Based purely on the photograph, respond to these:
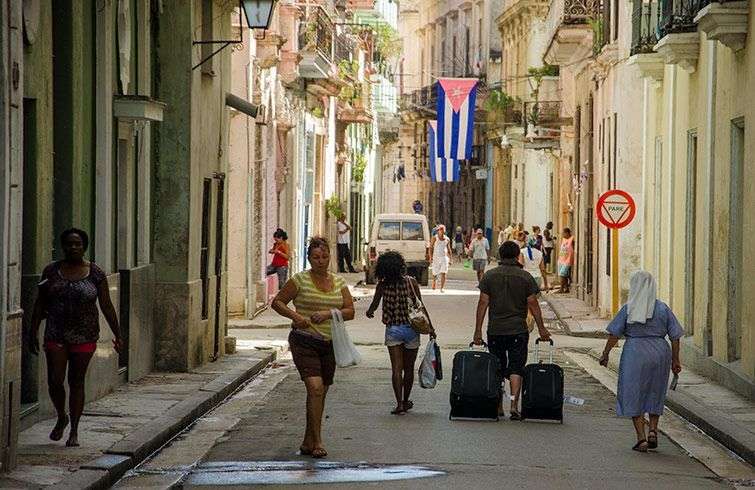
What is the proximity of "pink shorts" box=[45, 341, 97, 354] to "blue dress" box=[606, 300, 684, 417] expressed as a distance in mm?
4038

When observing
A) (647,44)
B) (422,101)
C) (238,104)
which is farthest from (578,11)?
(422,101)

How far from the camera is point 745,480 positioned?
13180 mm

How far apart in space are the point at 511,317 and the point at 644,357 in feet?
7.85

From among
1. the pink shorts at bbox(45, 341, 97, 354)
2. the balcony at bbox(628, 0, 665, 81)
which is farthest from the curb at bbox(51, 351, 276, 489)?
the balcony at bbox(628, 0, 665, 81)

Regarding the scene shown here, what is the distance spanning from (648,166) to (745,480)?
18.5 metres

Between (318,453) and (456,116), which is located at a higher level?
(456,116)

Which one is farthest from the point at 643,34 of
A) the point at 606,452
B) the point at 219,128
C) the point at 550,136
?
the point at 550,136

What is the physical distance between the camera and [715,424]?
52.8 feet

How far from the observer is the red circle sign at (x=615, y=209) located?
91.0 ft

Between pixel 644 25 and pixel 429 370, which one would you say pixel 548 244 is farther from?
pixel 429 370

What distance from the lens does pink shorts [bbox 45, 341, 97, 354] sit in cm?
1370

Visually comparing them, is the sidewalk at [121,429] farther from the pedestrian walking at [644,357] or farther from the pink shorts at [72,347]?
the pedestrian walking at [644,357]

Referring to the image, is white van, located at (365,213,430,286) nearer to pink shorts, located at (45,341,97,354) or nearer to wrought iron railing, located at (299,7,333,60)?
wrought iron railing, located at (299,7,333,60)

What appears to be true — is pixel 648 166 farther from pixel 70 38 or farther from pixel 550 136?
pixel 550 136
